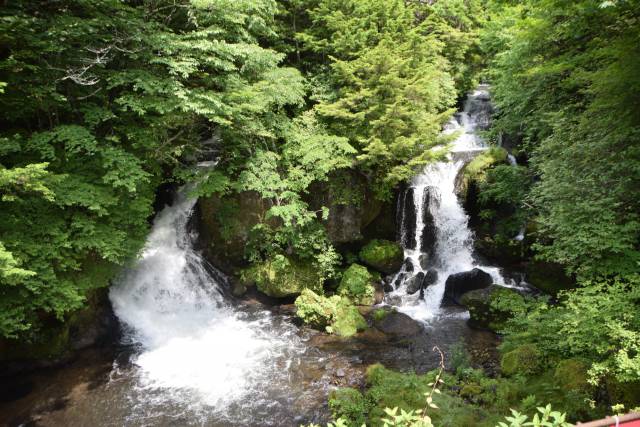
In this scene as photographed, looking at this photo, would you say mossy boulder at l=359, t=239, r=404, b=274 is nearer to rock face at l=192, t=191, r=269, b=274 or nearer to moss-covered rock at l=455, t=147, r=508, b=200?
moss-covered rock at l=455, t=147, r=508, b=200

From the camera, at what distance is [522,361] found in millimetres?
8039

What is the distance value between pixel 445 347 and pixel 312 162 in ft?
24.7

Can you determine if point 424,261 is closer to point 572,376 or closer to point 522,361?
point 522,361

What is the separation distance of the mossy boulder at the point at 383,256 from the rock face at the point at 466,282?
2.26m

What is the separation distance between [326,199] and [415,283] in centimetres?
490

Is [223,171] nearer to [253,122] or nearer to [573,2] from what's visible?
[253,122]

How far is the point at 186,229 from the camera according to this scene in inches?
551

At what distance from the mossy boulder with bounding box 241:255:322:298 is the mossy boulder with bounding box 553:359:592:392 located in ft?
27.0

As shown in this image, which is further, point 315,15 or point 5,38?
point 315,15

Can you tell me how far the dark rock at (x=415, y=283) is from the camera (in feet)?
46.7

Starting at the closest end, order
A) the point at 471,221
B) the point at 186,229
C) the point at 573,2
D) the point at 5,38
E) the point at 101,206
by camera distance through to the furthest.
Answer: the point at 573,2
the point at 5,38
the point at 101,206
the point at 186,229
the point at 471,221

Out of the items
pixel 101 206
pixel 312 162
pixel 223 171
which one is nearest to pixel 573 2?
pixel 312 162

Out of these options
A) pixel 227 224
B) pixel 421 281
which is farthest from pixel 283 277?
pixel 421 281

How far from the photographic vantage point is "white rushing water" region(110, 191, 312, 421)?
9328mm
